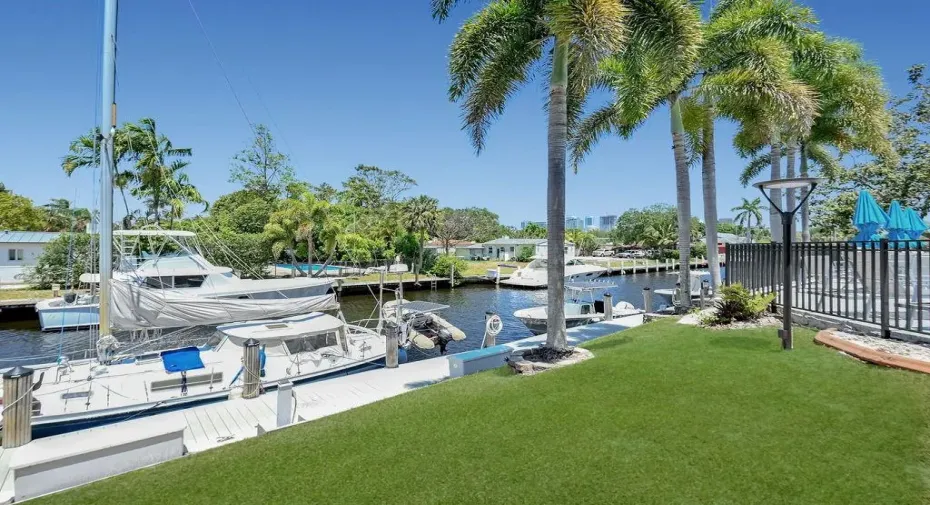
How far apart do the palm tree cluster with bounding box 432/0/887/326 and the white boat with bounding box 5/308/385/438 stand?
6.56 meters

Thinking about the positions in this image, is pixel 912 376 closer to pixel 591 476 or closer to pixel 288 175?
pixel 591 476

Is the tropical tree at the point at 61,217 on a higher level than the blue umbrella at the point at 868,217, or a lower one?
higher

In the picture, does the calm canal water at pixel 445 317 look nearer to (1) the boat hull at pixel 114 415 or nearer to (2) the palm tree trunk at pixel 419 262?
(1) the boat hull at pixel 114 415

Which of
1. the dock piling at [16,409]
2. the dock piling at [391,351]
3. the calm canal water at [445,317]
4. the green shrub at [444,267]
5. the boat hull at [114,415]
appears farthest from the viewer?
the green shrub at [444,267]

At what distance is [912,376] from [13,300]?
36235 mm

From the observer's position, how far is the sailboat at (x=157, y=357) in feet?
30.2

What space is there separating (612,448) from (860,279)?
7798 mm

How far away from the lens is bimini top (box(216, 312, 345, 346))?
1226 centimetres

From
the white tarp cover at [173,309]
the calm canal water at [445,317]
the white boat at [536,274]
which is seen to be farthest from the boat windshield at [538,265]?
the white tarp cover at [173,309]

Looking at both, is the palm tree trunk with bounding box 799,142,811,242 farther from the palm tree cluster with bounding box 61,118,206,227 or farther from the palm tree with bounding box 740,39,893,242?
the palm tree cluster with bounding box 61,118,206,227

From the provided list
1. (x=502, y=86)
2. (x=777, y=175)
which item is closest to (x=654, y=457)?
(x=502, y=86)

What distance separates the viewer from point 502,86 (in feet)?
33.9

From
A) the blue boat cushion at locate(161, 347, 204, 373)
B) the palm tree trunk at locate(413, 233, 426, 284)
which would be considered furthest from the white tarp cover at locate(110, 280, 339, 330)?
the palm tree trunk at locate(413, 233, 426, 284)

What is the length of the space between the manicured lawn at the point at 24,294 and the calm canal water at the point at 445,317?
10.6ft
